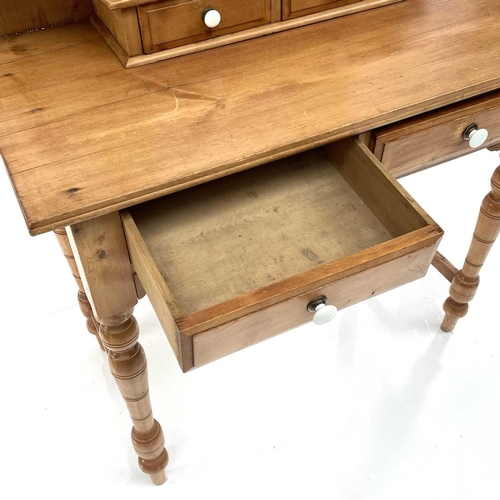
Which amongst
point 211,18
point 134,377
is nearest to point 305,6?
point 211,18

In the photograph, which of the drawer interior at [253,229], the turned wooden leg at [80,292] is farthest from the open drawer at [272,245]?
the turned wooden leg at [80,292]

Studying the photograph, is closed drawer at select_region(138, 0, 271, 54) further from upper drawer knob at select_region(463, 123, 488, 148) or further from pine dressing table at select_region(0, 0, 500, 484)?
upper drawer knob at select_region(463, 123, 488, 148)

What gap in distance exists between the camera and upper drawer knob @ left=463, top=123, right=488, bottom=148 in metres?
0.97

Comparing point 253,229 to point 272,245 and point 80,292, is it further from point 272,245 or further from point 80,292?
point 80,292

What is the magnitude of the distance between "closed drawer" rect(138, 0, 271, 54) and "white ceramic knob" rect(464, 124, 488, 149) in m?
0.37

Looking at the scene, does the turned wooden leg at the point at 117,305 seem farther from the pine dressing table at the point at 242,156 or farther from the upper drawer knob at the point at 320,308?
the upper drawer knob at the point at 320,308

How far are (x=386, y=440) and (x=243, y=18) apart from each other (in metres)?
0.90

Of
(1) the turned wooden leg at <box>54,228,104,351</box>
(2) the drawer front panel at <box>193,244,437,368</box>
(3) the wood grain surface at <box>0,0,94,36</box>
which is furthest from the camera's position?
(1) the turned wooden leg at <box>54,228,104,351</box>

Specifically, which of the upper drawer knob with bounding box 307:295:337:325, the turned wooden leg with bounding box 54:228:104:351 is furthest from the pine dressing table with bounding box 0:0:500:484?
the turned wooden leg with bounding box 54:228:104:351

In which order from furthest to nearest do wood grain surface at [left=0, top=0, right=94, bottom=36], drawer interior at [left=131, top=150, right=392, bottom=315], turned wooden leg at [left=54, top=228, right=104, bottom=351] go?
1. turned wooden leg at [left=54, top=228, right=104, bottom=351]
2. wood grain surface at [left=0, top=0, right=94, bottom=36]
3. drawer interior at [left=131, top=150, right=392, bottom=315]

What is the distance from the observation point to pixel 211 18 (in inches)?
36.5

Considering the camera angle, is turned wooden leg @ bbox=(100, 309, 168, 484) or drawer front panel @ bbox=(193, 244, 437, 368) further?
turned wooden leg @ bbox=(100, 309, 168, 484)

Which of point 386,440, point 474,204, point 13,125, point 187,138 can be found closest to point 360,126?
point 187,138

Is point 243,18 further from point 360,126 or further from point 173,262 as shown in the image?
point 173,262
